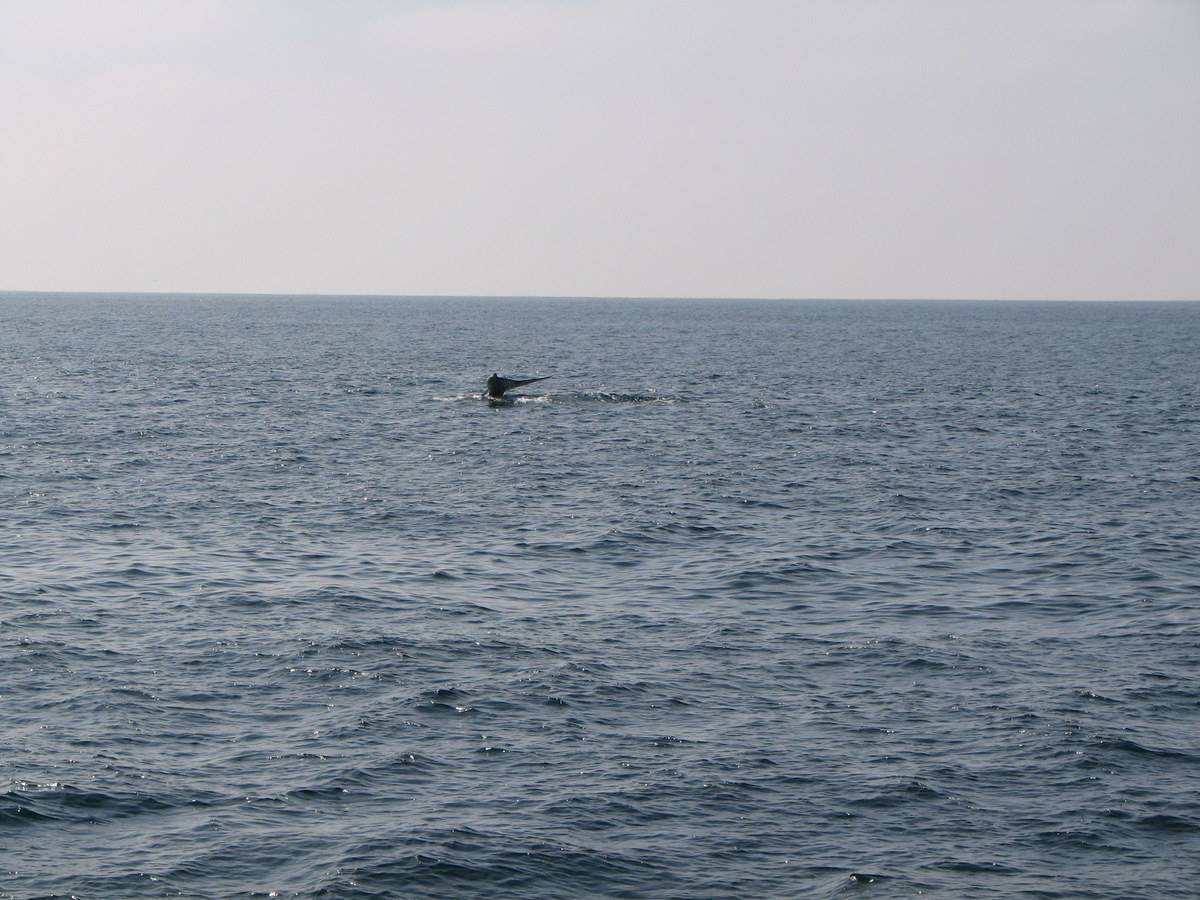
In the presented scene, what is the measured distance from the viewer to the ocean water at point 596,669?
75.4 ft

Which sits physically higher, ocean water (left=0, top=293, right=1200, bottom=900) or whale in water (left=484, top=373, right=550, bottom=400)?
whale in water (left=484, top=373, right=550, bottom=400)

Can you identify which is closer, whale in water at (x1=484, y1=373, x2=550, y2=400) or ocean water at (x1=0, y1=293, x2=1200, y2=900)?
ocean water at (x1=0, y1=293, x2=1200, y2=900)

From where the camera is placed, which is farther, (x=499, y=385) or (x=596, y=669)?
(x=499, y=385)

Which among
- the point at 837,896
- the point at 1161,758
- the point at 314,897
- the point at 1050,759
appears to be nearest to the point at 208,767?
the point at 314,897

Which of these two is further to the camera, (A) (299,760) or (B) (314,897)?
(A) (299,760)

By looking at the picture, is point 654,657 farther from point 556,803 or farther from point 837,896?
point 837,896

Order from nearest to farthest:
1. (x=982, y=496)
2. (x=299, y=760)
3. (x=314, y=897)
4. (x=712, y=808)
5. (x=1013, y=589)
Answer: (x=314, y=897) → (x=712, y=808) → (x=299, y=760) → (x=1013, y=589) → (x=982, y=496)

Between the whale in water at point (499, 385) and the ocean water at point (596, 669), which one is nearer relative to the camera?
the ocean water at point (596, 669)

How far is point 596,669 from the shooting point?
32.8 metres

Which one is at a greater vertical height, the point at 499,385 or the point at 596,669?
the point at 499,385

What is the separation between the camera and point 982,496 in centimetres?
5766

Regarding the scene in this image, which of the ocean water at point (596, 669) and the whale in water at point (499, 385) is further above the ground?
the whale in water at point (499, 385)

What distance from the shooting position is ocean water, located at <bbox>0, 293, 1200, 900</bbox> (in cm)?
2298

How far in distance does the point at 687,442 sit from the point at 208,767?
5085 centimetres
